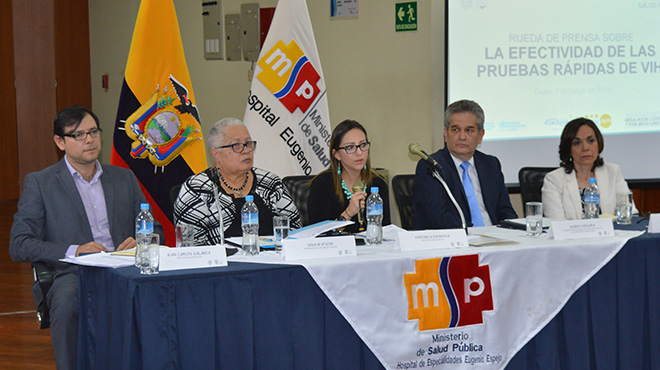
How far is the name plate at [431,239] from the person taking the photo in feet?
8.20

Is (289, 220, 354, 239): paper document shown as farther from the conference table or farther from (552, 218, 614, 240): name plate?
(552, 218, 614, 240): name plate

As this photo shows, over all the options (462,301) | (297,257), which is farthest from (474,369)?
(297,257)

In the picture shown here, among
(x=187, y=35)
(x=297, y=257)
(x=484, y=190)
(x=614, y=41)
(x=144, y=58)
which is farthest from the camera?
(x=187, y=35)

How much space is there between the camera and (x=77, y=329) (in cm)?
268

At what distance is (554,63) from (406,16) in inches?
42.3

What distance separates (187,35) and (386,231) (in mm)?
3690

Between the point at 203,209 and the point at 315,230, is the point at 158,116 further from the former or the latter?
the point at 315,230

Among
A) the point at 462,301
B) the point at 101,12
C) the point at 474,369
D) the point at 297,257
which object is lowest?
the point at 474,369

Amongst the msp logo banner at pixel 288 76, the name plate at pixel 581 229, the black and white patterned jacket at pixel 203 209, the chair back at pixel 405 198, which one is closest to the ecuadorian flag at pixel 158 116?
the msp logo banner at pixel 288 76

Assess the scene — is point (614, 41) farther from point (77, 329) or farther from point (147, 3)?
point (77, 329)

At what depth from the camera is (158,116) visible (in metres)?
4.12

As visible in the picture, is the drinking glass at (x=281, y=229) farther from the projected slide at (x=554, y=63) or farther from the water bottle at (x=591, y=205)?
the projected slide at (x=554, y=63)

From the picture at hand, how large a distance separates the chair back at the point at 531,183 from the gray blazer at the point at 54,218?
2.09 m

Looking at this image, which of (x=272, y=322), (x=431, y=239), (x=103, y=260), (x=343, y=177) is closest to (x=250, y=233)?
(x=272, y=322)
